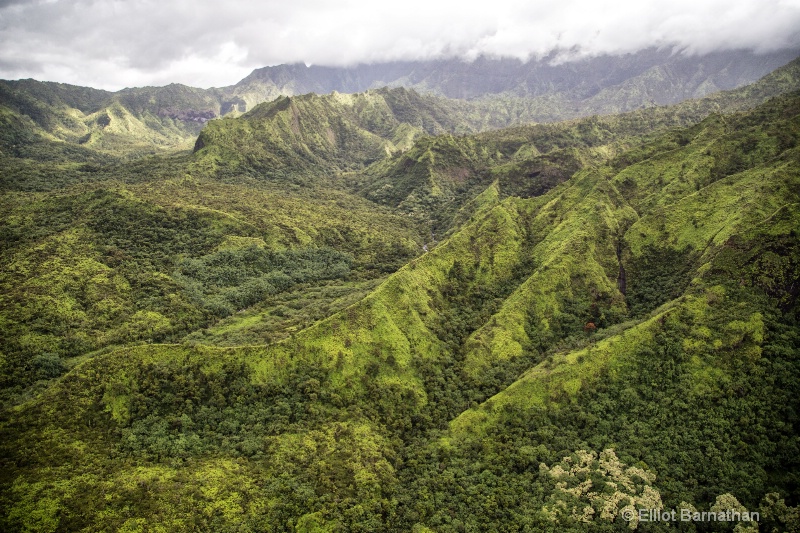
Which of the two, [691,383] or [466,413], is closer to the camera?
[691,383]

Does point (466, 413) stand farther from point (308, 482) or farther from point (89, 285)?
point (89, 285)

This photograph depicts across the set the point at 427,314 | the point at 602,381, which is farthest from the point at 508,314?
the point at 602,381

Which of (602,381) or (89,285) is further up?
(89,285)

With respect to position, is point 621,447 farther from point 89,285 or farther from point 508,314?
point 89,285

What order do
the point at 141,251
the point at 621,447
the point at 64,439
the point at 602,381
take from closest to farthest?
the point at 64,439, the point at 621,447, the point at 602,381, the point at 141,251

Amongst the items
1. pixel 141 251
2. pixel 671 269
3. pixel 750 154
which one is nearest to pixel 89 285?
pixel 141 251

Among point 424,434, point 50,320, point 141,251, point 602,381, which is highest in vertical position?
point 141,251

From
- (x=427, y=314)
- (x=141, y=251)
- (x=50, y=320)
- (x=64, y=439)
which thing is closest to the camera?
(x=64, y=439)
